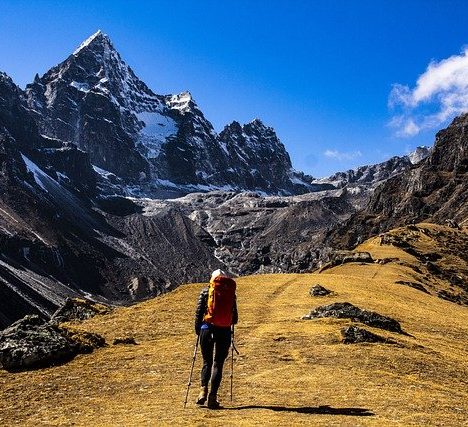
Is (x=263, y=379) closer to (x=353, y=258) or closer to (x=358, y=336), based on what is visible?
(x=358, y=336)

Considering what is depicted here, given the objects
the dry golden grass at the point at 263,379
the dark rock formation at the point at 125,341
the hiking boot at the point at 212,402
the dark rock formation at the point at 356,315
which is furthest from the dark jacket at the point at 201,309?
the dark rock formation at the point at 356,315

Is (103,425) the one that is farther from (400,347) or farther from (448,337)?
(448,337)

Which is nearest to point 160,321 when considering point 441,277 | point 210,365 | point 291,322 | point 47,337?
point 291,322

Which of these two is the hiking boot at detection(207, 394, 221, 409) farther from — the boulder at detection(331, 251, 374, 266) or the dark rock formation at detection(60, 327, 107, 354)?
the boulder at detection(331, 251, 374, 266)

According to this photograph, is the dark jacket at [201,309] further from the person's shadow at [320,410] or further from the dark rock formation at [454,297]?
the dark rock formation at [454,297]

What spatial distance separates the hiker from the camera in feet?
48.4

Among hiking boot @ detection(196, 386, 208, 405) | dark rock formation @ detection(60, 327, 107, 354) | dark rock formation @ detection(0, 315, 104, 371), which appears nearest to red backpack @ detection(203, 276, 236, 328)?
hiking boot @ detection(196, 386, 208, 405)

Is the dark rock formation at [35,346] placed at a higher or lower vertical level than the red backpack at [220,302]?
lower

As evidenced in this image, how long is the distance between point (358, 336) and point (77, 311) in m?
17.2

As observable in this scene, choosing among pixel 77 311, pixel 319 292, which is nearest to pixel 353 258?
pixel 319 292

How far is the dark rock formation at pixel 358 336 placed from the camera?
72.4 ft

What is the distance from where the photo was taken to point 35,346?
62.4 ft

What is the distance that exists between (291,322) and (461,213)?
5942 inches

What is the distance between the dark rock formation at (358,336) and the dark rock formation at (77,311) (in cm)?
A: 1525
